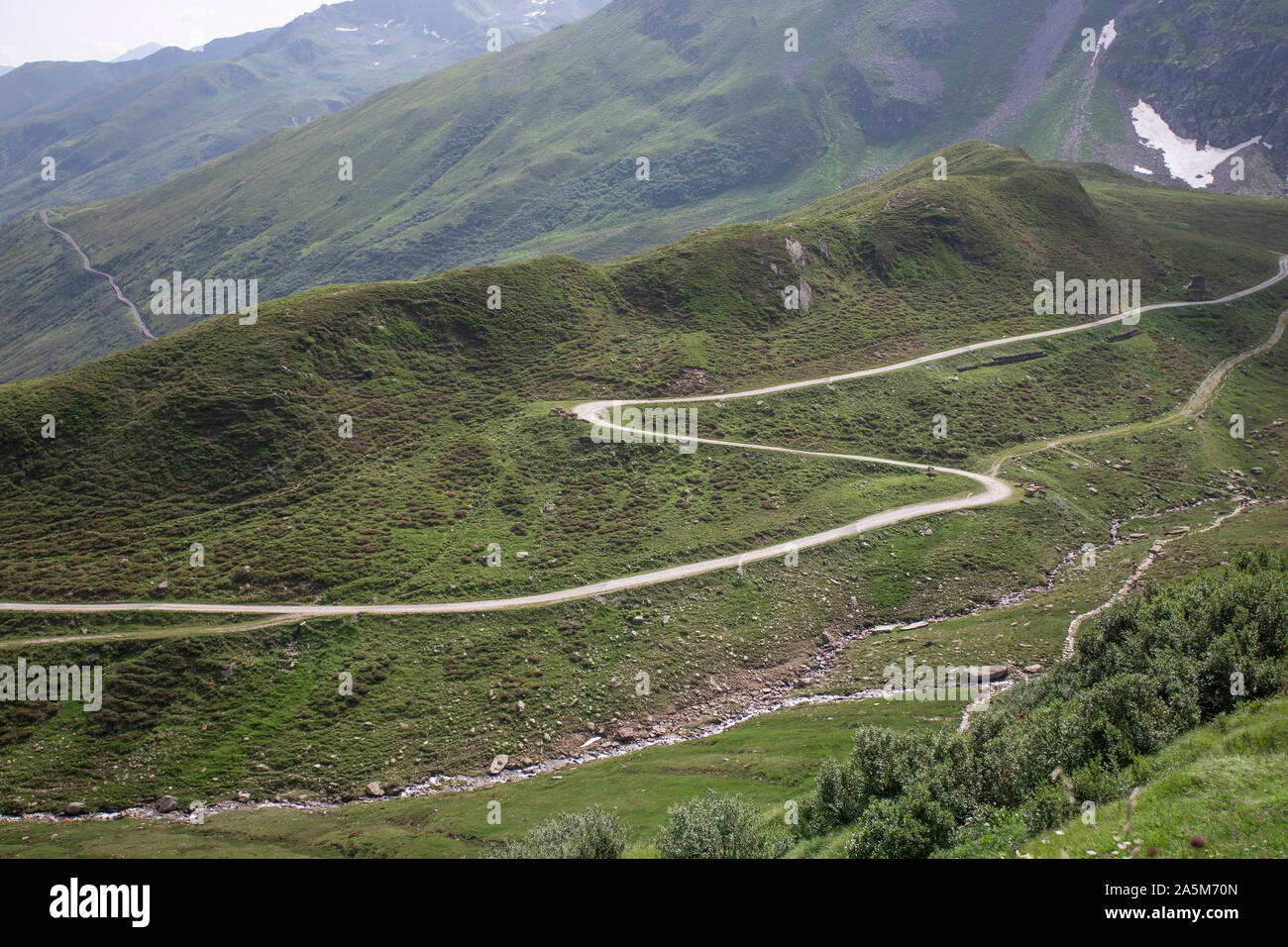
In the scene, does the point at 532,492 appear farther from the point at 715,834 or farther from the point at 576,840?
the point at 715,834

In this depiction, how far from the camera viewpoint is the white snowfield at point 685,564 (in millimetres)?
62562

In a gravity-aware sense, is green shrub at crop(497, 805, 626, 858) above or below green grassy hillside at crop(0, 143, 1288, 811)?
below

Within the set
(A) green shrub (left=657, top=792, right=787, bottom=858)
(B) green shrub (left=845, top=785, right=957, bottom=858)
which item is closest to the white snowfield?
(A) green shrub (left=657, top=792, right=787, bottom=858)

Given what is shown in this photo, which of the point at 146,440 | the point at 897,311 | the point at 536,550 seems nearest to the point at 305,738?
the point at 536,550

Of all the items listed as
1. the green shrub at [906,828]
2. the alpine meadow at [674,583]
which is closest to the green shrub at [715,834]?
the alpine meadow at [674,583]

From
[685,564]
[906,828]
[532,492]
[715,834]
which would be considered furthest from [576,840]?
[532,492]

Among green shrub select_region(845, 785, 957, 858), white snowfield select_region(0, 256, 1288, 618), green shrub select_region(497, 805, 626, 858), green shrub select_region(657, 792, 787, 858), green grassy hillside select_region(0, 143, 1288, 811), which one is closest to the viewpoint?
green shrub select_region(845, 785, 957, 858)

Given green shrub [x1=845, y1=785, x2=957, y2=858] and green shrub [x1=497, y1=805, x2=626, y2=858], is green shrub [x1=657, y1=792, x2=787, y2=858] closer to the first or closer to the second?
green shrub [x1=497, y1=805, x2=626, y2=858]

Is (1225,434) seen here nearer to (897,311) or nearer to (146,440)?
(897,311)

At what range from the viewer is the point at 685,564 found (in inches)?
2859

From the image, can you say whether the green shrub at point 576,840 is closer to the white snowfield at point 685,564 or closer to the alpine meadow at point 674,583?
the alpine meadow at point 674,583

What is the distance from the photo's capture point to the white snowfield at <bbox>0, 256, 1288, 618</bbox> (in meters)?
62.6

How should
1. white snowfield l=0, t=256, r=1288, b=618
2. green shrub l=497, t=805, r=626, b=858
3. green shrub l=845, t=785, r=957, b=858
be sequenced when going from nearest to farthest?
green shrub l=845, t=785, r=957, b=858 → green shrub l=497, t=805, r=626, b=858 → white snowfield l=0, t=256, r=1288, b=618

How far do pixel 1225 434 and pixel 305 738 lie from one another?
120m
